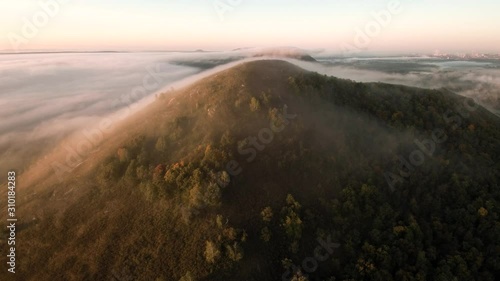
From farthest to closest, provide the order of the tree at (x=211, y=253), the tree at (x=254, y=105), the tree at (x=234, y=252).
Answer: the tree at (x=254, y=105) → the tree at (x=234, y=252) → the tree at (x=211, y=253)

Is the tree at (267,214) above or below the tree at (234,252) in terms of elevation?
above

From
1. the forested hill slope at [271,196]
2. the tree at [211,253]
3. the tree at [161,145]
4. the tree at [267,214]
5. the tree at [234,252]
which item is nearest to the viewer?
the tree at [211,253]

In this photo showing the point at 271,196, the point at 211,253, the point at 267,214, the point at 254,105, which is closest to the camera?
the point at 211,253

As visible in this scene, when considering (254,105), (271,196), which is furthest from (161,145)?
(271,196)

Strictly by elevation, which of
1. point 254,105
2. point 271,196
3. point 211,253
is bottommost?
point 211,253

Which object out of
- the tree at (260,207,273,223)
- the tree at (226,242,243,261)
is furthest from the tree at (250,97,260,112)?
the tree at (226,242,243,261)

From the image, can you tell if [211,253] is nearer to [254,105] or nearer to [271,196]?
[271,196]

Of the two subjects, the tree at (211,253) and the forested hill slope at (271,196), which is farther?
the forested hill slope at (271,196)

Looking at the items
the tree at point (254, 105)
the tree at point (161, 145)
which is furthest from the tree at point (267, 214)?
the tree at point (161, 145)

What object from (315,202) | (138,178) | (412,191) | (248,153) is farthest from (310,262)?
(138,178)

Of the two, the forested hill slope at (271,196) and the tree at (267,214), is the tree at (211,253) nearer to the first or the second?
the forested hill slope at (271,196)
